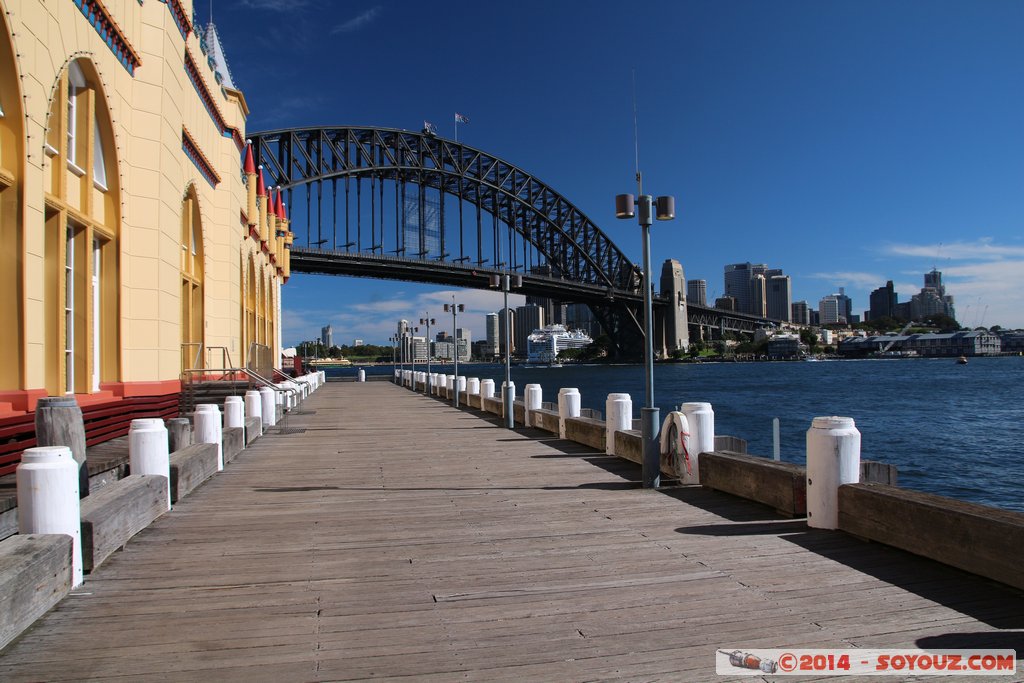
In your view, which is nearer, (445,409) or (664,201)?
(664,201)

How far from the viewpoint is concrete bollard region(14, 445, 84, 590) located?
4.87 m

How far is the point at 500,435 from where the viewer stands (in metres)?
15.7

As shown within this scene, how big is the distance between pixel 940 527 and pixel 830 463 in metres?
1.14

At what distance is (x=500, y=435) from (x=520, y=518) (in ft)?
27.5

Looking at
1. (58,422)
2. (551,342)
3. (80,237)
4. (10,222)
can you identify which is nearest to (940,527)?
(58,422)

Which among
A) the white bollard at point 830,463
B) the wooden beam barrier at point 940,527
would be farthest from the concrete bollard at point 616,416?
the wooden beam barrier at point 940,527

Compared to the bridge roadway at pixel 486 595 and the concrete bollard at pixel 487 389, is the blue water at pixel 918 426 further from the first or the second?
the bridge roadway at pixel 486 595

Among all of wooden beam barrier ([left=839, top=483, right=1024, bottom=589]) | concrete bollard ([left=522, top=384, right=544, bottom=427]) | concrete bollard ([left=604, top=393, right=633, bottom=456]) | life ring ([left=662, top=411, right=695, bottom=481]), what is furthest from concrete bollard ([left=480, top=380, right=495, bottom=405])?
wooden beam barrier ([left=839, top=483, right=1024, bottom=589])

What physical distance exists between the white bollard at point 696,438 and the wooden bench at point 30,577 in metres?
6.50

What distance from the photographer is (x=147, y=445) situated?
739cm

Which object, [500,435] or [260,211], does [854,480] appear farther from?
[260,211]

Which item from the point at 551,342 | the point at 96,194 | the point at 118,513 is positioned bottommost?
the point at 118,513

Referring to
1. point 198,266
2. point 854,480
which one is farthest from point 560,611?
point 198,266

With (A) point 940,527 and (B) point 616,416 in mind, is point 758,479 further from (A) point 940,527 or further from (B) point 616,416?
(B) point 616,416
